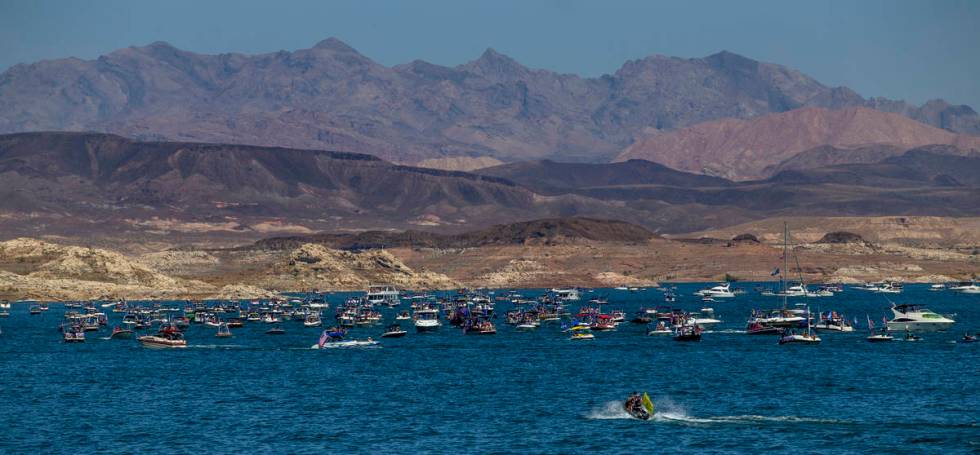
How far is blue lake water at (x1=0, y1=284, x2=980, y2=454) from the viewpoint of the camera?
94312mm

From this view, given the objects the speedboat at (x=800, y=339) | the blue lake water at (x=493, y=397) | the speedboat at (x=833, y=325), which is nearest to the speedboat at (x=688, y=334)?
the blue lake water at (x=493, y=397)

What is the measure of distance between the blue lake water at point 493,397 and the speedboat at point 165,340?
7.02ft

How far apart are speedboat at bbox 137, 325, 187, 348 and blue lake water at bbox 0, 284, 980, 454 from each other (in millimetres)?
2140

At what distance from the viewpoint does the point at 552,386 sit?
124 m

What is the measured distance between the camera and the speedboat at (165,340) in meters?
170

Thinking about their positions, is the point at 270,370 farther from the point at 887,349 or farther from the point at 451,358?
the point at 887,349

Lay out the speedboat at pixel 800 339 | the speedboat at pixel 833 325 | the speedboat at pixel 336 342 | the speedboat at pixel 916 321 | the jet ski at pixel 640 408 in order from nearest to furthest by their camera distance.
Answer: the jet ski at pixel 640 408 < the speedboat at pixel 800 339 < the speedboat at pixel 336 342 < the speedboat at pixel 833 325 < the speedboat at pixel 916 321

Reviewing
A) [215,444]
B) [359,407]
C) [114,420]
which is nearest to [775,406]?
[359,407]

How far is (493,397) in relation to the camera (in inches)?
4614

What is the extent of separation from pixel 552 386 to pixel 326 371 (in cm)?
2579

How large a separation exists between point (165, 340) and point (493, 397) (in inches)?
2550

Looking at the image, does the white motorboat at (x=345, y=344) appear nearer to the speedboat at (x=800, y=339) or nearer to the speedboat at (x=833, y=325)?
the speedboat at (x=800, y=339)

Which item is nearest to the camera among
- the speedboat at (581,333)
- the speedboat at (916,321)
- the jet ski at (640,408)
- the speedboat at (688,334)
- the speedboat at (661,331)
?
the jet ski at (640,408)

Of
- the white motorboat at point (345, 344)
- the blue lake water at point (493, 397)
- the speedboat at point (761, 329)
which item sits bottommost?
the blue lake water at point (493, 397)
